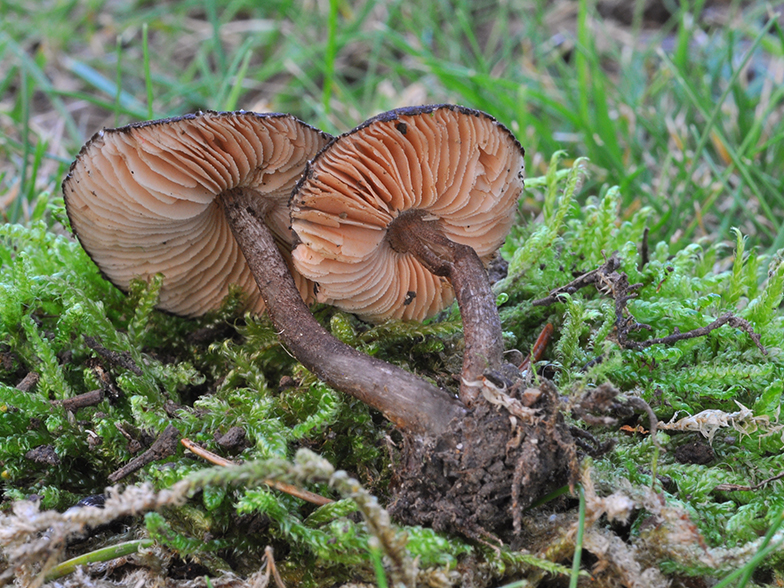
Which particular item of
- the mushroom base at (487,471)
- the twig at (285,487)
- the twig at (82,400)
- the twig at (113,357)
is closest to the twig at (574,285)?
the mushroom base at (487,471)

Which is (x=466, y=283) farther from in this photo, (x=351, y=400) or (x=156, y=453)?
(x=156, y=453)

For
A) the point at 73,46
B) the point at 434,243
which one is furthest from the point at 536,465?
the point at 73,46

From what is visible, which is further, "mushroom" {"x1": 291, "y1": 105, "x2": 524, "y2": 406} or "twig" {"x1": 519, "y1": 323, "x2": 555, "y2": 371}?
"twig" {"x1": 519, "y1": 323, "x2": 555, "y2": 371}

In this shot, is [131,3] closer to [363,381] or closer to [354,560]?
[363,381]

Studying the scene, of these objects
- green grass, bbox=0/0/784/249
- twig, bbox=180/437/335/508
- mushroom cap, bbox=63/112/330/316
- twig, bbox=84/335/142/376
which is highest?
green grass, bbox=0/0/784/249

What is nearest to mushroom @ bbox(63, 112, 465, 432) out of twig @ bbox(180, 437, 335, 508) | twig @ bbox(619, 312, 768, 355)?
twig @ bbox(180, 437, 335, 508)

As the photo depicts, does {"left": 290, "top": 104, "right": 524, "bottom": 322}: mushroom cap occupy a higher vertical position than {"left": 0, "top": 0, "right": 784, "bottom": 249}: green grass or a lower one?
lower

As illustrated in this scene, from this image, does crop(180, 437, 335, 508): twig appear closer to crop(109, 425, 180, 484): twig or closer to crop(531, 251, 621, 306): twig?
crop(109, 425, 180, 484): twig
